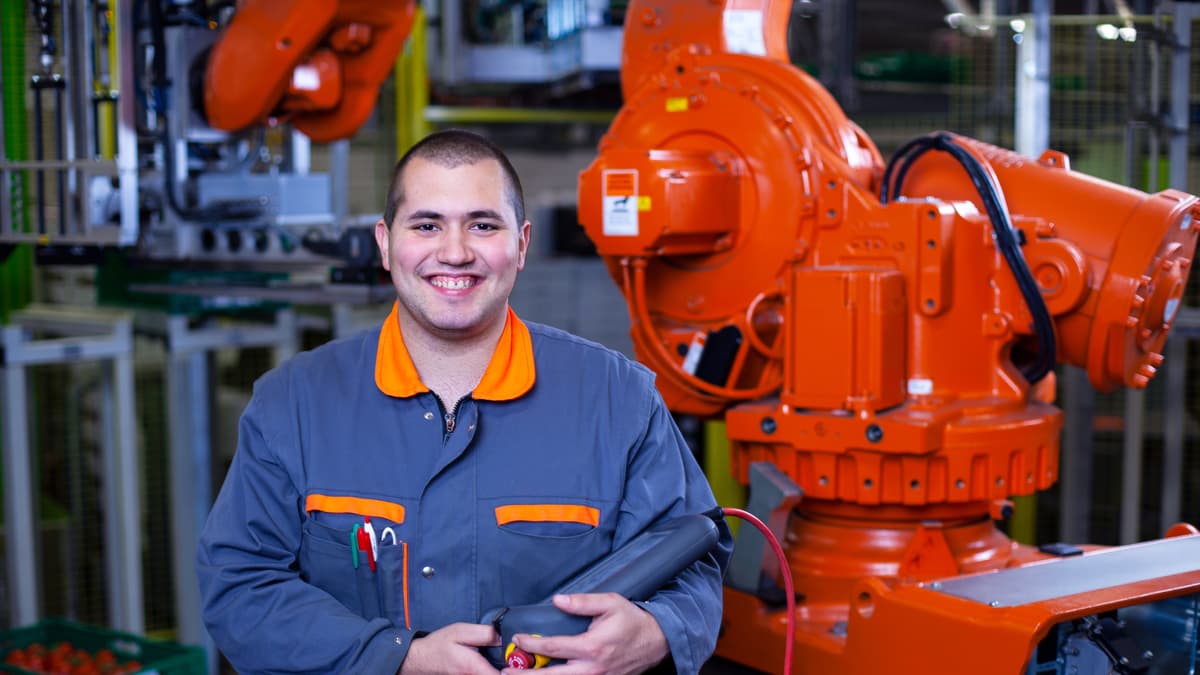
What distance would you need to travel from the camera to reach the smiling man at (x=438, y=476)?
217 centimetres

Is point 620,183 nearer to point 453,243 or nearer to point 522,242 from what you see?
point 522,242

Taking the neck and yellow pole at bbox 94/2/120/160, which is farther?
yellow pole at bbox 94/2/120/160

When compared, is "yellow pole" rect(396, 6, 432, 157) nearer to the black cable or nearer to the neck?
the black cable

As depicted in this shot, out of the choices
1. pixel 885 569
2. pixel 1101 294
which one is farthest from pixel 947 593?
pixel 1101 294

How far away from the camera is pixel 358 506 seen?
220 cm

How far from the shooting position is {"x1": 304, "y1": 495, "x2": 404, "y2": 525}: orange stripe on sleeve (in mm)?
2197

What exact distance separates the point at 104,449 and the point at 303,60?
1569mm

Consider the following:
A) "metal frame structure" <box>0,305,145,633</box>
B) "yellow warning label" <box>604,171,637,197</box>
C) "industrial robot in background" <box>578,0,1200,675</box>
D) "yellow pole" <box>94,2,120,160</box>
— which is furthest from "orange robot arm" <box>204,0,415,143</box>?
"yellow warning label" <box>604,171,637,197</box>

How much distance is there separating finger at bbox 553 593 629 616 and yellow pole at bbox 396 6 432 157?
5.25 m

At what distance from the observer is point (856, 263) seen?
3457 millimetres

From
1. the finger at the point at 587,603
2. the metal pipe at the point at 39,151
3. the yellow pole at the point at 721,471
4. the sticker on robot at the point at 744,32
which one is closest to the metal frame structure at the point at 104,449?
the metal pipe at the point at 39,151

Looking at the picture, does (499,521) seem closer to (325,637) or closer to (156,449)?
(325,637)

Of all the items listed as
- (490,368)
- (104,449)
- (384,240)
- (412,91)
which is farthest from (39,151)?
(490,368)

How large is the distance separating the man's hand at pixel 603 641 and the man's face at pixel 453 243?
503 mm
